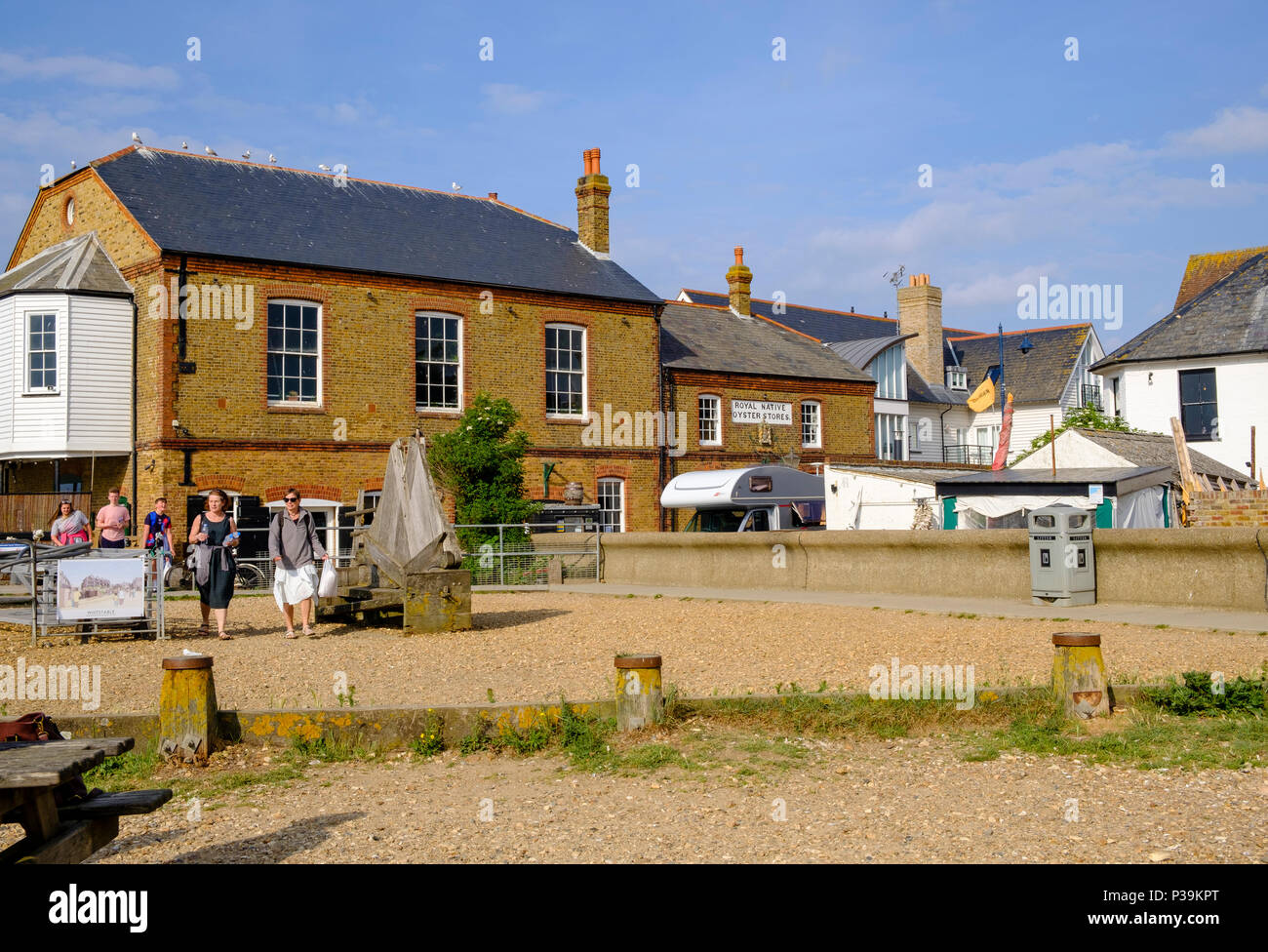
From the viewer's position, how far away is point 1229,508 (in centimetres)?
1930

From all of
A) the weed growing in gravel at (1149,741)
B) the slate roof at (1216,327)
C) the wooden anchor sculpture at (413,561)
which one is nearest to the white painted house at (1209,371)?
the slate roof at (1216,327)

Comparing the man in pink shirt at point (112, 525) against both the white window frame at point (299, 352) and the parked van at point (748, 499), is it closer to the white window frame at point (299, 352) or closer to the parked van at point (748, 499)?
the white window frame at point (299, 352)

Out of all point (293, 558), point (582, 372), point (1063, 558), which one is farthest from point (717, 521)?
point (293, 558)

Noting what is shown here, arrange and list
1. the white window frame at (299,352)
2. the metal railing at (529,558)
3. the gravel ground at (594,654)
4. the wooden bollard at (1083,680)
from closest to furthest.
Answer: the wooden bollard at (1083,680) → the gravel ground at (594,654) → the metal railing at (529,558) → the white window frame at (299,352)

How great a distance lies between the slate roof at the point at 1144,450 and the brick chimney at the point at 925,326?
82.4 feet

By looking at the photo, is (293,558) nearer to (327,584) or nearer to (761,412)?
(327,584)

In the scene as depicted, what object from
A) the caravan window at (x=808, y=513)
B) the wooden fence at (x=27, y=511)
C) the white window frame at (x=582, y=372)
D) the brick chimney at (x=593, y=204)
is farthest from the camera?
the brick chimney at (x=593, y=204)

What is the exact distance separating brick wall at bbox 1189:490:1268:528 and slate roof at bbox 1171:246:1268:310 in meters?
25.4

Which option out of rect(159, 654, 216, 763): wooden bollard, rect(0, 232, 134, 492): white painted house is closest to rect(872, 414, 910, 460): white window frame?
rect(0, 232, 134, 492): white painted house

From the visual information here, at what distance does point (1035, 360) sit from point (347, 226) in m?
37.6

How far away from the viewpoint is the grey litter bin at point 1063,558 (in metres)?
15.0

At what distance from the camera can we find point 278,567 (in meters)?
14.3
